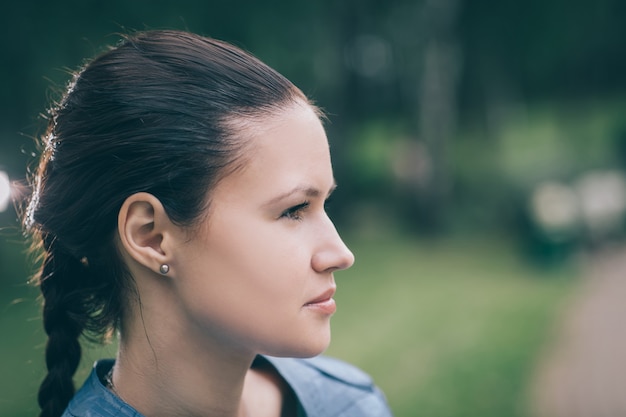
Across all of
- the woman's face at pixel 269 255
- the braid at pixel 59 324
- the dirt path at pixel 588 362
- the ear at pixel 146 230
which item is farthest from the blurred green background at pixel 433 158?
the woman's face at pixel 269 255

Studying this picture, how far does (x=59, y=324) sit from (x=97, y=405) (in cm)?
32

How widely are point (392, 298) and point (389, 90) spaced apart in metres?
12.0

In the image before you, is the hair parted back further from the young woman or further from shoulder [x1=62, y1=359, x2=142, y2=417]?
shoulder [x1=62, y1=359, x2=142, y2=417]

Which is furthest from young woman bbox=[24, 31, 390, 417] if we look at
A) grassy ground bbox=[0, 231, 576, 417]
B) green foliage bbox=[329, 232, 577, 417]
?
green foliage bbox=[329, 232, 577, 417]

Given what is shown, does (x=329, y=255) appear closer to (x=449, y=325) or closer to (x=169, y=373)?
(x=169, y=373)

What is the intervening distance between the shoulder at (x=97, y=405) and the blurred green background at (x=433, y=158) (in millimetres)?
509

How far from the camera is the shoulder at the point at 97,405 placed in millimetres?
1569

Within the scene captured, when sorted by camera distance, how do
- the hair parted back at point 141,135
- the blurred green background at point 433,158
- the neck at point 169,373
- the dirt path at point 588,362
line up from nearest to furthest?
the hair parted back at point 141,135 < the neck at point 169,373 < the dirt path at point 588,362 < the blurred green background at point 433,158

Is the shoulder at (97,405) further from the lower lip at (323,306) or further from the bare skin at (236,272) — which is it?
the lower lip at (323,306)

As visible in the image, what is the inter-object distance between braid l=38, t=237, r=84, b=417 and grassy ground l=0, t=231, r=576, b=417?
33 cm

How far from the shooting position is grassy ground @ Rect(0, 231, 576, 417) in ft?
16.6

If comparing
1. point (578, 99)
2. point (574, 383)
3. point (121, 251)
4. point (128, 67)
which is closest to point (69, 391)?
point (121, 251)

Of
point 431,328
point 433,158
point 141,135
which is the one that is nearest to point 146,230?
point 141,135

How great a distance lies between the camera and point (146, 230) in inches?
63.8
